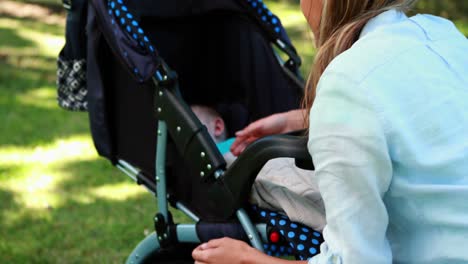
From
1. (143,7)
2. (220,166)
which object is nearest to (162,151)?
(220,166)

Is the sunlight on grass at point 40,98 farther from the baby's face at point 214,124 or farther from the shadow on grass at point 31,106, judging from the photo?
the baby's face at point 214,124

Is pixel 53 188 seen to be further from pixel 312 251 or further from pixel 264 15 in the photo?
pixel 312 251

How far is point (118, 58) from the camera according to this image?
7.96 feet

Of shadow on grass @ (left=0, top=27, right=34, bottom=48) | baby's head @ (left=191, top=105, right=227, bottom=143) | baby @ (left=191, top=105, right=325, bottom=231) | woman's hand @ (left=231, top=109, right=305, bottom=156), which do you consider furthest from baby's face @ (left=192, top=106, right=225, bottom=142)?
shadow on grass @ (left=0, top=27, right=34, bottom=48)

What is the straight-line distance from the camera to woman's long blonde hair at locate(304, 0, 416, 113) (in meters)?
1.63

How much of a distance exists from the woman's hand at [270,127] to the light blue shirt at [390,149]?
981 millimetres

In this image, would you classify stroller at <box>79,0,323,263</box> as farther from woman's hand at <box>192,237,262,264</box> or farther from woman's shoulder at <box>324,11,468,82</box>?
woman's shoulder at <box>324,11,468,82</box>

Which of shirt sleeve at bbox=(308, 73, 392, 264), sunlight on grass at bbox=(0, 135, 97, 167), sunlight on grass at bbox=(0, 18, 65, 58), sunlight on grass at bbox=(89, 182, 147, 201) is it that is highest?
shirt sleeve at bbox=(308, 73, 392, 264)

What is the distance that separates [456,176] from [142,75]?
1.08 meters

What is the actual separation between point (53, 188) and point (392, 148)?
8.64 feet

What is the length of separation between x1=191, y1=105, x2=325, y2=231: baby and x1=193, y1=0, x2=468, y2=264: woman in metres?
0.37

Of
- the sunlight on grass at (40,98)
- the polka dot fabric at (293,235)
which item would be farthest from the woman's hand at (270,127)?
the sunlight on grass at (40,98)

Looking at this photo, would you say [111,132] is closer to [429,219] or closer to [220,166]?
[220,166]

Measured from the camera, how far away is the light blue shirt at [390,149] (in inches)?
58.3
